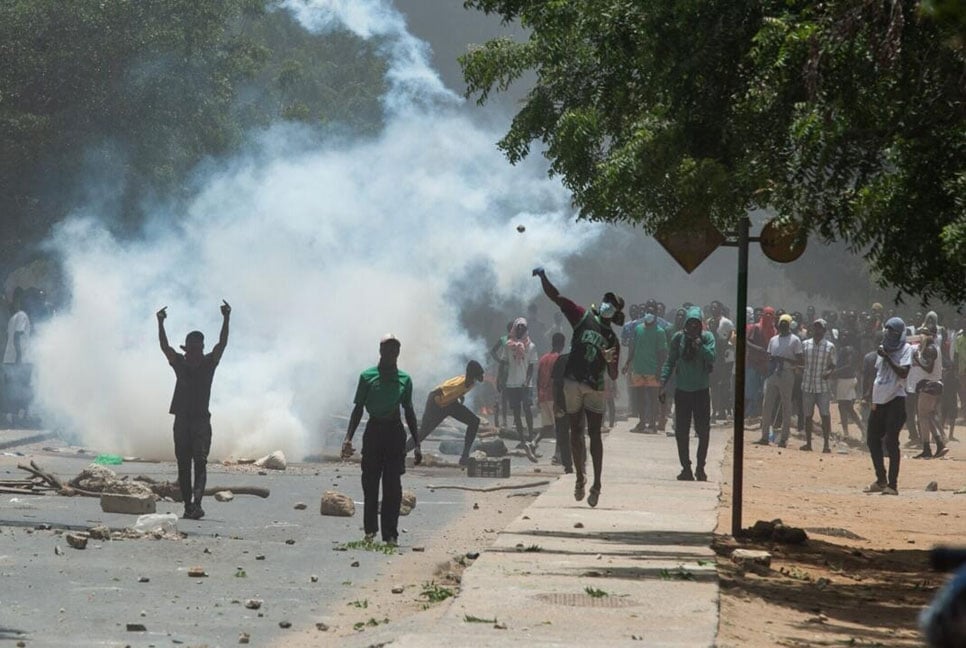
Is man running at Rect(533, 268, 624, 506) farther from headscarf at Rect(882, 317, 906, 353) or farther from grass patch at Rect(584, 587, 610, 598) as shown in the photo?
grass patch at Rect(584, 587, 610, 598)

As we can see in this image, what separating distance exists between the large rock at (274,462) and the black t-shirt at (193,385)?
533 cm

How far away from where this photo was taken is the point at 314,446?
23562 millimetres

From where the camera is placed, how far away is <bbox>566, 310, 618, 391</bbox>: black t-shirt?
13766 millimetres

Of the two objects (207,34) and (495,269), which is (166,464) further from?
(495,269)

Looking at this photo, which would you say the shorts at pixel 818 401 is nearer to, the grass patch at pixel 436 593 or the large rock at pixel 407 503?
the large rock at pixel 407 503

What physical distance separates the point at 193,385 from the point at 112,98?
18.6 meters

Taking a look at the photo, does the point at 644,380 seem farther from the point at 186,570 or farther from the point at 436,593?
the point at 436,593

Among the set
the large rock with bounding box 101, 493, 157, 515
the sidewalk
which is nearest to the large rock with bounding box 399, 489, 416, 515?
the sidewalk

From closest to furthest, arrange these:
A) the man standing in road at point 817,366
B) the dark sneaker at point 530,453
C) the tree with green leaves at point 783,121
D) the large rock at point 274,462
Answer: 1. the tree with green leaves at point 783,121
2. the large rock at point 274,462
3. the dark sneaker at point 530,453
4. the man standing in road at point 817,366

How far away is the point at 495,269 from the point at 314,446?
1924cm

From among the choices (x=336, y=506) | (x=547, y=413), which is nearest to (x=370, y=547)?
(x=336, y=506)

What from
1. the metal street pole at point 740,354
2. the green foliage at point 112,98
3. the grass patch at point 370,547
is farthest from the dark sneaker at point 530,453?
the green foliage at point 112,98

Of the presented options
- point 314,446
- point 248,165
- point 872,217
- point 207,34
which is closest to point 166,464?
point 314,446

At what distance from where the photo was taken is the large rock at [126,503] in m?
13.9
